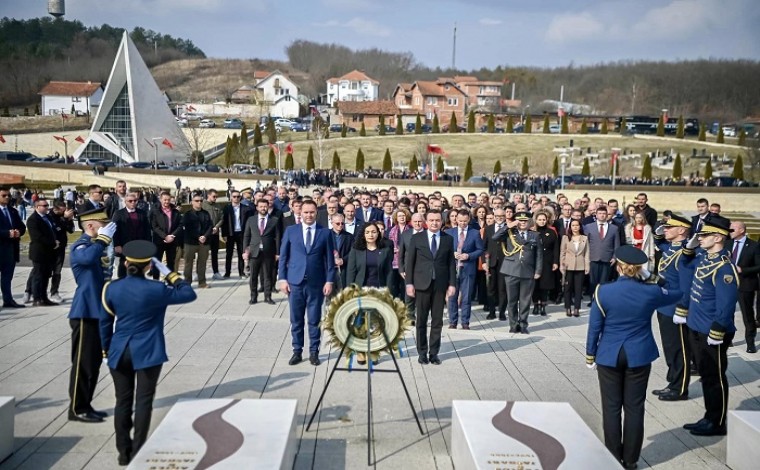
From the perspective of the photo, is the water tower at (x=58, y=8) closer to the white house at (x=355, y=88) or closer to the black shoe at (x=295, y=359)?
the white house at (x=355, y=88)

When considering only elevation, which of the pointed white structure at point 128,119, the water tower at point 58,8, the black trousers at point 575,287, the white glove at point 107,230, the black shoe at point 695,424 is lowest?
the black shoe at point 695,424

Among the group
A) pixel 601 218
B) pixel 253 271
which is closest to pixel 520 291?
pixel 601 218

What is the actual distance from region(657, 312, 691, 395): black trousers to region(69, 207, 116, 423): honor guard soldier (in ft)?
19.5

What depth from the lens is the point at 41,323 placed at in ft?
34.1

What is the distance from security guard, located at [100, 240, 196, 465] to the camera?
551 centimetres

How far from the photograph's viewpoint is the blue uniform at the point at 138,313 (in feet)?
18.1

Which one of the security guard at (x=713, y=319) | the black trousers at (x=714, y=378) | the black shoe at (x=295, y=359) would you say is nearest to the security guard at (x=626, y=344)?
the security guard at (x=713, y=319)

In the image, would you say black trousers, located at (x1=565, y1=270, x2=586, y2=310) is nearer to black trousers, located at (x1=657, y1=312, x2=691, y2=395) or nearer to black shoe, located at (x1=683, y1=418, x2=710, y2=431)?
black trousers, located at (x1=657, y1=312, x2=691, y2=395)

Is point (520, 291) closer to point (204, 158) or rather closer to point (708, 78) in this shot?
point (204, 158)

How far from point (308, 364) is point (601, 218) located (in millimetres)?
5981

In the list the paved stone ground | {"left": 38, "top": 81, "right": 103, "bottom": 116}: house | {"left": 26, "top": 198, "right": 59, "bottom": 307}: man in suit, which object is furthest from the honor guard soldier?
{"left": 38, "top": 81, "right": 103, "bottom": 116}: house

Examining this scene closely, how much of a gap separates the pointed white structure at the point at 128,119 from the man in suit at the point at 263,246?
167ft

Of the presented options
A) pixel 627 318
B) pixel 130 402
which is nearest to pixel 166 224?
pixel 130 402

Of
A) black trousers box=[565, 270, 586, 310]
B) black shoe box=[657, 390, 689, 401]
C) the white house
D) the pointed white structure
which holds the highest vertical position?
the white house
